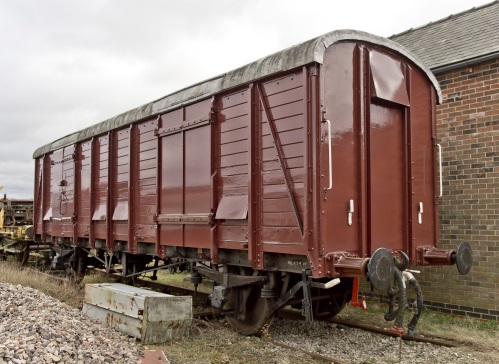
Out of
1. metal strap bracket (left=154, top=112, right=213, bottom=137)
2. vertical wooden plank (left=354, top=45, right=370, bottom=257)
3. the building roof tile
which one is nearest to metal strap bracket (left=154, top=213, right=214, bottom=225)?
metal strap bracket (left=154, top=112, right=213, bottom=137)

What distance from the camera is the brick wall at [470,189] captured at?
7.36 m

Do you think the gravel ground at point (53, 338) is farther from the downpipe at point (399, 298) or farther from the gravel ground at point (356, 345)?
the downpipe at point (399, 298)

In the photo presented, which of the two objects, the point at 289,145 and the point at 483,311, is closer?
the point at 289,145

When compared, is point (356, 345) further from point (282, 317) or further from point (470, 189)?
point (470, 189)

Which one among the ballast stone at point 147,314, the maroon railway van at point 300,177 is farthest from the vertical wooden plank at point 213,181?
the ballast stone at point 147,314

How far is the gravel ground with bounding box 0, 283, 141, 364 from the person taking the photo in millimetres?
4273

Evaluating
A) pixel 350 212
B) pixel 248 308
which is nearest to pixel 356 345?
pixel 248 308

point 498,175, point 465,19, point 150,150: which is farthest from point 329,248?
point 465,19

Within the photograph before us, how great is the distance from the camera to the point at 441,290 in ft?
26.1

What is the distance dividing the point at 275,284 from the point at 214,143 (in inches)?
83.8

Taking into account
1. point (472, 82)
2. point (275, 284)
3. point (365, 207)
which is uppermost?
point (472, 82)

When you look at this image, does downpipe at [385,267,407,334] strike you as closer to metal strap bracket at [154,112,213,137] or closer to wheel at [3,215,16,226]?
metal strap bracket at [154,112,213,137]

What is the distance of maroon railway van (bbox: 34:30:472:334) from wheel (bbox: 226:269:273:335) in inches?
0.8

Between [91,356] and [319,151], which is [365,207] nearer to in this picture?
[319,151]
